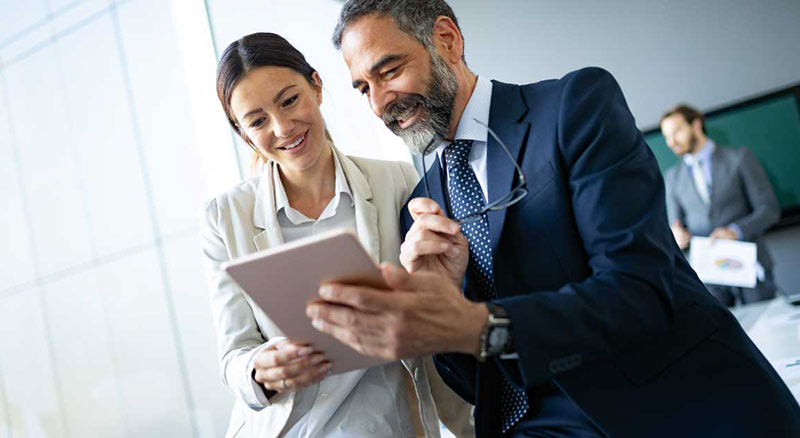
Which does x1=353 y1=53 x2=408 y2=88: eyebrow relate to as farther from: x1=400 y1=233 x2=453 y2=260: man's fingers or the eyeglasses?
x1=400 y1=233 x2=453 y2=260: man's fingers

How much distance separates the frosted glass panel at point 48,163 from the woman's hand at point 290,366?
132 cm

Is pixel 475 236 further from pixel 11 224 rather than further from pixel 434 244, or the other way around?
pixel 11 224

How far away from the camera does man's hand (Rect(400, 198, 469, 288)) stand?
4.94ft

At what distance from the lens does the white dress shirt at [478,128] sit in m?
1.69

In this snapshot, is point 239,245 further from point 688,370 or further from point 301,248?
point 688,370

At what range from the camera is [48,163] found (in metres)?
2.67

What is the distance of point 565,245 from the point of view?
1.46m

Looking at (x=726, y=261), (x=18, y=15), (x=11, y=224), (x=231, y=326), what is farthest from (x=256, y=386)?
(x=726, y=261)

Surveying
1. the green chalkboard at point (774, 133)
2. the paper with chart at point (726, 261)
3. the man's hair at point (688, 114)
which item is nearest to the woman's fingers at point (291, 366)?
the paper with chart at point (726, 261)

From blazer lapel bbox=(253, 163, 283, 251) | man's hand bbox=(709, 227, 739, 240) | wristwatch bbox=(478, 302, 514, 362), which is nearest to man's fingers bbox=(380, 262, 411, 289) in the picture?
wristwatch bbox=(478, 302, 514, 362)

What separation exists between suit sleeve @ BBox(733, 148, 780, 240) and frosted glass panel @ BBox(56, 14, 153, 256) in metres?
4.85

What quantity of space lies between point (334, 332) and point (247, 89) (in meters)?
1.02

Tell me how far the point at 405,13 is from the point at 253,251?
2.41 feet

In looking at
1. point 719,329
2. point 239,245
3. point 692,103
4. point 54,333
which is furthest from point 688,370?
point 692,103
